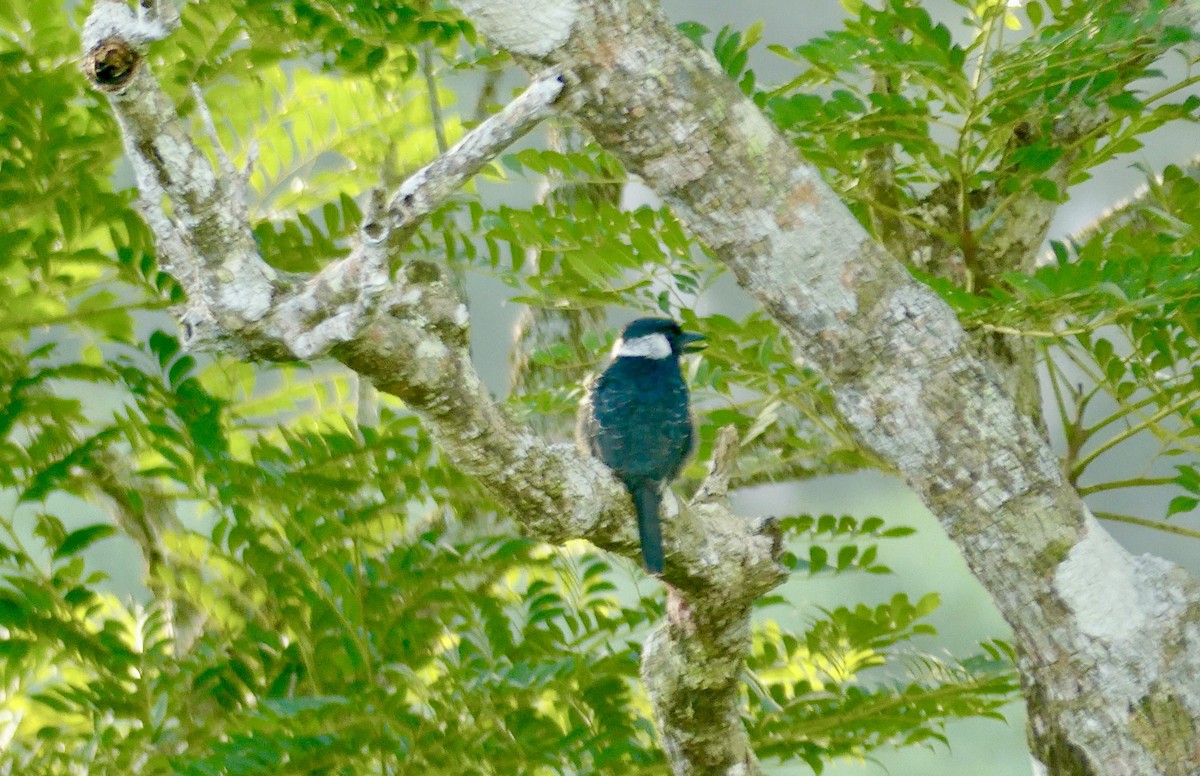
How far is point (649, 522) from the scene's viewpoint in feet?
4.82

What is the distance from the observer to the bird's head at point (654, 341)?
1.97 m

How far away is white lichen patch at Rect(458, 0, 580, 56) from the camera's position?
4.87ft

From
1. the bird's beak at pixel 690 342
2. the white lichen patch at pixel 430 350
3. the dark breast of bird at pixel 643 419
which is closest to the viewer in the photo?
the white lichen patch at pixel 430 350

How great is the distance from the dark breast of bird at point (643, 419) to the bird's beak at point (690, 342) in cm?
3

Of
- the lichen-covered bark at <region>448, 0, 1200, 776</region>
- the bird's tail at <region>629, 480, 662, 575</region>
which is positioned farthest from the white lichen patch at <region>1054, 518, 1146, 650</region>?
the bird's tail at <region>629, 480, 662, 575</region>

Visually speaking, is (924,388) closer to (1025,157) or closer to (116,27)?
(1025,157)

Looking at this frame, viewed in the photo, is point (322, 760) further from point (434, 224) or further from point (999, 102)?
point (999, 102)

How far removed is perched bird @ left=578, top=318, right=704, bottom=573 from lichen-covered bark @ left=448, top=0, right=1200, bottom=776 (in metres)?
0.25

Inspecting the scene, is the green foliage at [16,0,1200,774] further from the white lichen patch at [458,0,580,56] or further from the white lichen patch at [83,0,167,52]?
the white lichen patch at [83,0,167,52]

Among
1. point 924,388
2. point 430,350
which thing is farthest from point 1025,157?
point 430,350

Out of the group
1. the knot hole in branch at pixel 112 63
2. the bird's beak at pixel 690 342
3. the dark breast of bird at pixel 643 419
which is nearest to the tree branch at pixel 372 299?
the knot hole in branch at pixel 112 63

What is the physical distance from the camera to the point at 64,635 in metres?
2.04

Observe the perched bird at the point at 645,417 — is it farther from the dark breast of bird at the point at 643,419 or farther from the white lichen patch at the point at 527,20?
the white lichen patch at the point at 527,20

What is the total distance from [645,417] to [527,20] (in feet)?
1.83
